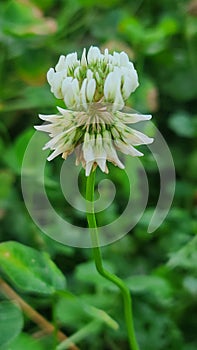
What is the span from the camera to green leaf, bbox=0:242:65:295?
605mm

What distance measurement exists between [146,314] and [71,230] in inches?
5.9

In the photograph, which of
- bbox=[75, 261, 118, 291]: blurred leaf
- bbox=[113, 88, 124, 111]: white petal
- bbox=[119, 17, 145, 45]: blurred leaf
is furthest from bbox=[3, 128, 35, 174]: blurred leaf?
bbox=[113, 88, 124, 111]: white petal

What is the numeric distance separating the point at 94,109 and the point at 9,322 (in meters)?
0.21

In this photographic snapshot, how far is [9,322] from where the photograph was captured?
0.59m

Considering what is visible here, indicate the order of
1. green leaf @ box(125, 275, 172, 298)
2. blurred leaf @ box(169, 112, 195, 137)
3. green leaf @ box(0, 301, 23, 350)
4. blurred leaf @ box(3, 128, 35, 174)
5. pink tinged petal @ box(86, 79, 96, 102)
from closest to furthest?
pink tinged petal @ box(86, 79, 96, 102)
green leaf @ box(0, 301, 23, 350)
green leaf @ box(125, 275, 172, 298)
blurred leaf @ box(3, 128, 35, 174)
blurred leaf @ box(169, 112, 195, 137)

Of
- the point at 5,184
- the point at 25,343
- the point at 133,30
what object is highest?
the point at 133,30

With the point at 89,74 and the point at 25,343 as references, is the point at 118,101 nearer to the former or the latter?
the point at 89,74

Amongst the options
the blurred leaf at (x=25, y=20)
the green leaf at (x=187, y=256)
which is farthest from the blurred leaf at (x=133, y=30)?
the green leaf at (x=187, y=256)

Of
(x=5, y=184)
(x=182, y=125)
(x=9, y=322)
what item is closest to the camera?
(x=9, y=322)

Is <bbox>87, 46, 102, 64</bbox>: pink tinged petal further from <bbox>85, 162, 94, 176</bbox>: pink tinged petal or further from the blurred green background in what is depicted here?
the blurred green background

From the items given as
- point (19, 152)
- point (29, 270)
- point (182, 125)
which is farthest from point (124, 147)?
point (182, 125)

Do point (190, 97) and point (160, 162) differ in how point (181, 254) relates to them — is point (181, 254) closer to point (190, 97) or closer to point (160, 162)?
point (160, 162)

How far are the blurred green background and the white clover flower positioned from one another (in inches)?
7.5

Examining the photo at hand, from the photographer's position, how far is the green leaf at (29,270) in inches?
23.8
